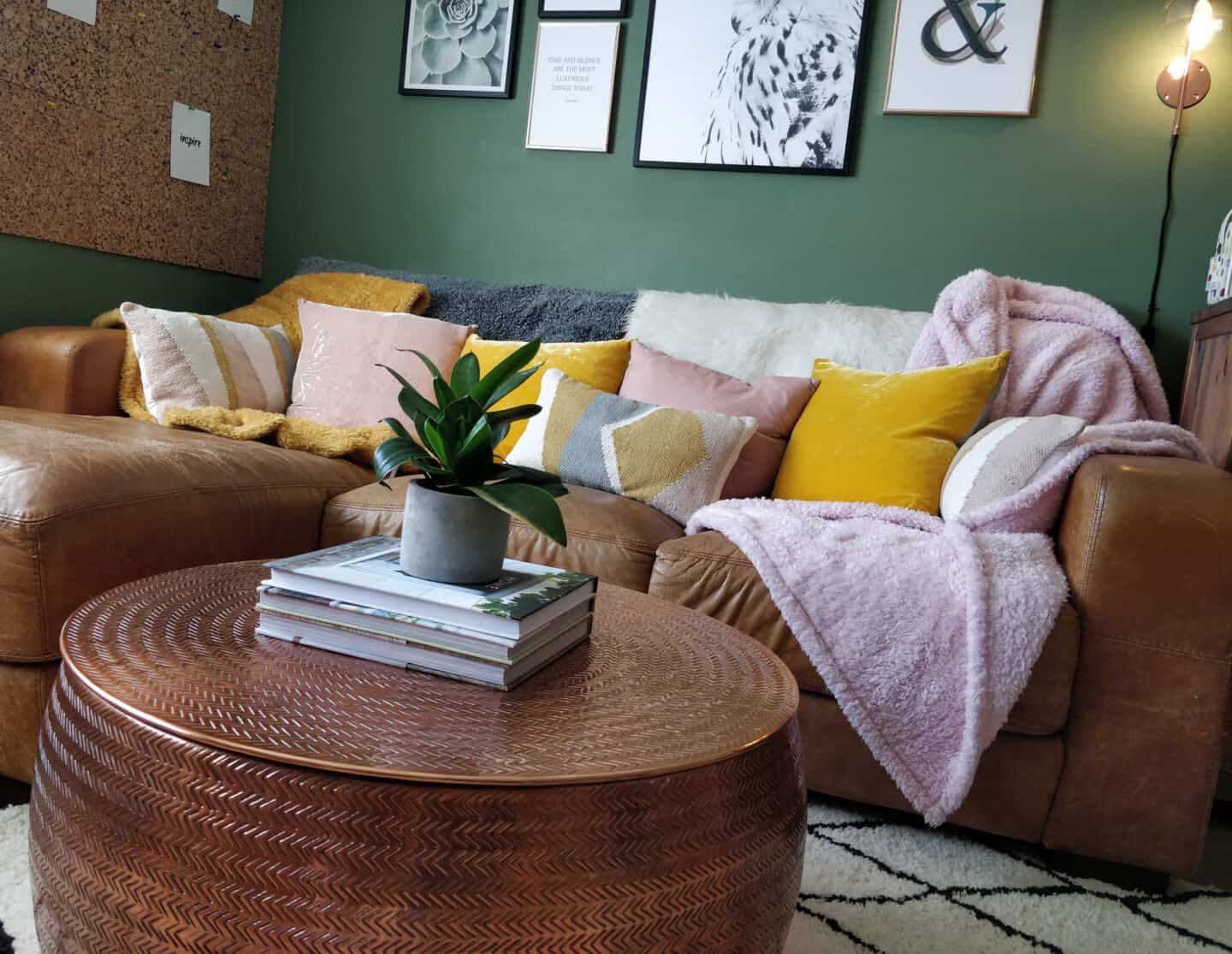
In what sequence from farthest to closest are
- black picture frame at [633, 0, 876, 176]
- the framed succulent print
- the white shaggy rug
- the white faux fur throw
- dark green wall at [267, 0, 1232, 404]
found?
1. the framed succulent print
2. black picture frame at [633, 0, 876, 176]
3. dark green wall at [267, 0, 1232, 404]
4. the white faux fur throw
5. the white shaggy rug

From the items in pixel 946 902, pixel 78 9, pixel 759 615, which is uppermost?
pixel 78 9

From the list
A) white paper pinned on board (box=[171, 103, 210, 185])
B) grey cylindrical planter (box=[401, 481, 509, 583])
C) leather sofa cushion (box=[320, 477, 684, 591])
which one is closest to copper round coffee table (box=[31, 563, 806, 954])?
grey cylindrical planter (box=[401, 481, 509, 583])


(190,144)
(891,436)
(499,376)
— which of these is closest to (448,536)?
(499,376)

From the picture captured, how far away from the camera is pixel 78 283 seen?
103 inches

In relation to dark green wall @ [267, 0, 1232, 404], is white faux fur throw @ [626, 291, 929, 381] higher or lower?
lower

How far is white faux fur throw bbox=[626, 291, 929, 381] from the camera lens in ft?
7.55

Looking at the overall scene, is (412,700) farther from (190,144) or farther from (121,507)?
(190,144)

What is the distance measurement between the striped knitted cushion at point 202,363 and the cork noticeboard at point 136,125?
547mm

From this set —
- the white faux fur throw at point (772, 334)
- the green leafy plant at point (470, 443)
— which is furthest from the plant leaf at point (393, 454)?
the white faux fur throw at point (772, 334)

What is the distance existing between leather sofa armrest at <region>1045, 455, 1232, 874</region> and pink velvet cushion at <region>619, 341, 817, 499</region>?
0.77m

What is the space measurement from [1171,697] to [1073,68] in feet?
5.81

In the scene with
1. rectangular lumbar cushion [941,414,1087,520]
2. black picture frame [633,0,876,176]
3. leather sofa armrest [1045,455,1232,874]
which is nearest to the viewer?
leather sofa armrest [1045,455,1232,874]

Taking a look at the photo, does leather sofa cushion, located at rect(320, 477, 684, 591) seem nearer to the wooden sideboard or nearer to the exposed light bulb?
the wooden sideboard

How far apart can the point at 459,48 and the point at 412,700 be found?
2.66m
